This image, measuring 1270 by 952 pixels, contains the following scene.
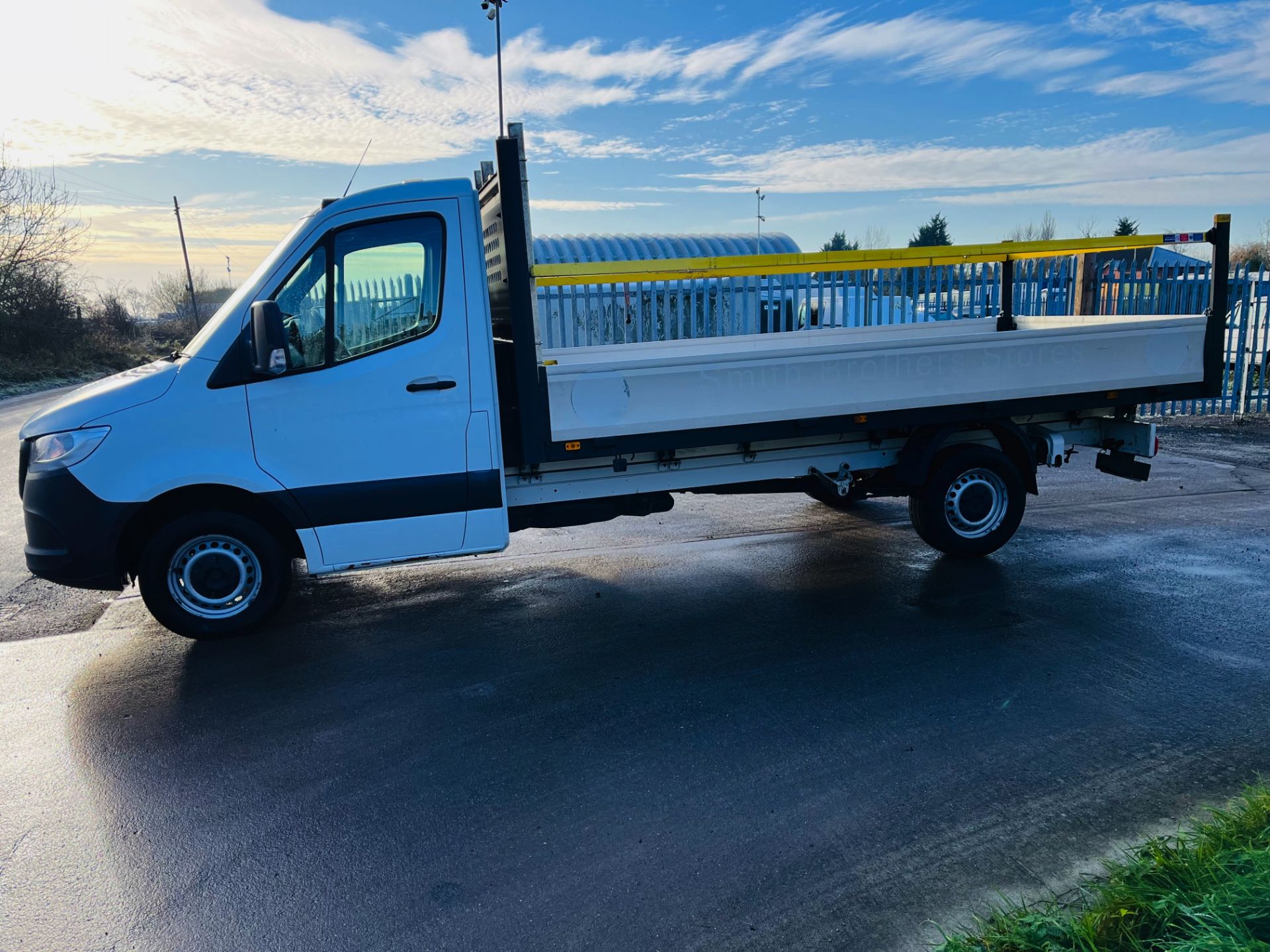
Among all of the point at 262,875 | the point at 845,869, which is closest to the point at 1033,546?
the point at 845,869

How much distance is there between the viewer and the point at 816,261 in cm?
699

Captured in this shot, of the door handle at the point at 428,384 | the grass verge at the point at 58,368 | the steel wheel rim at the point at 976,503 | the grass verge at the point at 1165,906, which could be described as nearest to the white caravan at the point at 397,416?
the door handle at the point at 428,384

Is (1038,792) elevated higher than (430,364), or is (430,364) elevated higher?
(430,364)

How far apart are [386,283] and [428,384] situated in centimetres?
68

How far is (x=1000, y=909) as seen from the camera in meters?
2.94

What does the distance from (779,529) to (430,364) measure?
4016 mm

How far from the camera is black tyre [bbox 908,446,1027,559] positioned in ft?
21.8

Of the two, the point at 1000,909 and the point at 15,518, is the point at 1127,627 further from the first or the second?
the point at 15,518

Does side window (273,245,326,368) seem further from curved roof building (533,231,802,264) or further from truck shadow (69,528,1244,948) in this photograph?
curved roof building (533,231,802,264)

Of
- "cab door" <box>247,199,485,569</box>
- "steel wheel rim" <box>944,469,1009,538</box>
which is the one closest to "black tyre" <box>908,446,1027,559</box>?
"steel wheel rim" <box>944,469,1009,538</box>

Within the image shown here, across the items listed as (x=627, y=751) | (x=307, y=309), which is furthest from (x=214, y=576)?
(x=627, y=751)

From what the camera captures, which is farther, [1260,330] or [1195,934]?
[1260,330]

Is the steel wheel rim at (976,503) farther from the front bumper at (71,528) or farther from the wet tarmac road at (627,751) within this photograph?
the front bumper at (71,528)

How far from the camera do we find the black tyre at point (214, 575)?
532 cm
